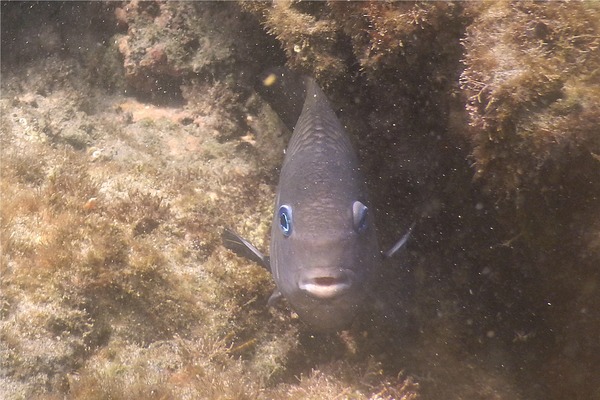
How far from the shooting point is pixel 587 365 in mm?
3496

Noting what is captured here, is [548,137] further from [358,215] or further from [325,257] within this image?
[325,257]

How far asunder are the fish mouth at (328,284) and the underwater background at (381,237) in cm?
119

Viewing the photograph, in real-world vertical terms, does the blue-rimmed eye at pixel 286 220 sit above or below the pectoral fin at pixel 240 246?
above

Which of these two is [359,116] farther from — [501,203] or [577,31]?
[577,31]

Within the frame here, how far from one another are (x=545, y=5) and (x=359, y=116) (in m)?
2.11

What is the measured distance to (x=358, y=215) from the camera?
117 inches

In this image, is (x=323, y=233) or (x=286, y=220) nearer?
(x=323, y=233)

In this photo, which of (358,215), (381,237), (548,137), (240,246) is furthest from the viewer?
(381,237)

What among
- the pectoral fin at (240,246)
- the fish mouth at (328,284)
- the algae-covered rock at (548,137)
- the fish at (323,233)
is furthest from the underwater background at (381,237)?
the fish mouth at (328,284)

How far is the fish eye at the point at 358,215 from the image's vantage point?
2.95 metres

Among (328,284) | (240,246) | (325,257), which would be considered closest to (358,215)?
(325,257)

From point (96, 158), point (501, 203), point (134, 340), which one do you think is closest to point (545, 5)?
point (501, 203)

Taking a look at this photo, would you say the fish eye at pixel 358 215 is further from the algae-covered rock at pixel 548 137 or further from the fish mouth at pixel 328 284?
the algae-covered rock at pixel 548 137

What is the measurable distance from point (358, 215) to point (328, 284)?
53 cm
